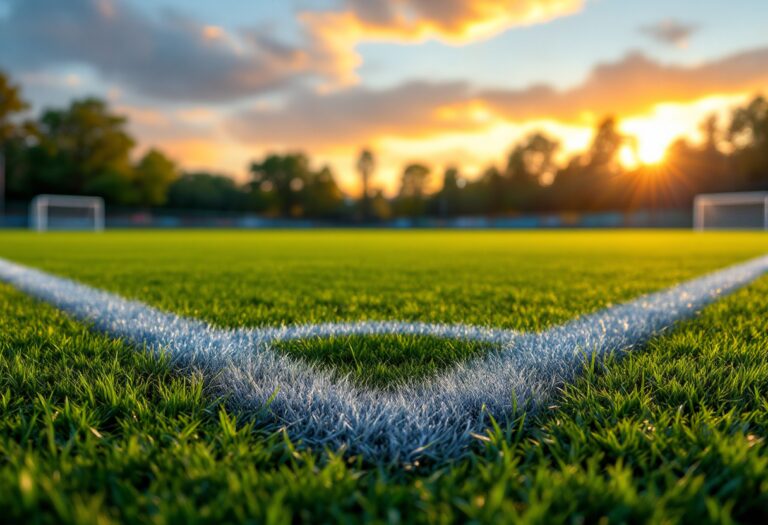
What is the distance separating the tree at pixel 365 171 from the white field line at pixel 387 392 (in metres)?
68.7

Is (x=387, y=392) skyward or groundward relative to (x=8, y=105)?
groundward

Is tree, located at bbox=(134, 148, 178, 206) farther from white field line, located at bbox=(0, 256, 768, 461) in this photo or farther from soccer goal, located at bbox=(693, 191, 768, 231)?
white field line, located at bbox=(0, 256, 768, 461)

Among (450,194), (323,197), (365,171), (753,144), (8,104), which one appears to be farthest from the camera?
(365,171)

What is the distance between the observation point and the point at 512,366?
1.69m

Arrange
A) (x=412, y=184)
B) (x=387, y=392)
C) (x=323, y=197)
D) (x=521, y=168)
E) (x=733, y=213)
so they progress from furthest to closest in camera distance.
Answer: (x=412, y=184) → (x=323, y=197) → (x=521, y=168) → (x=733, y=213) → (x=387, y=392)

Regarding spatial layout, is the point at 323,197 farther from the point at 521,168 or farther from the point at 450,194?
the point at 521,168

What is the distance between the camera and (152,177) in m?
49.4

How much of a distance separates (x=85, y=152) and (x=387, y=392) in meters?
56.9

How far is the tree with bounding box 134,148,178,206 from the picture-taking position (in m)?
49.2

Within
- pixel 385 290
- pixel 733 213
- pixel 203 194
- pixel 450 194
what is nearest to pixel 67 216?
pixel 203 194

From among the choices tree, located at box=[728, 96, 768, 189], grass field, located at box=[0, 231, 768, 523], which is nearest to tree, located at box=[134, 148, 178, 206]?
grass field, located at box=[0, 231, 768, 523]

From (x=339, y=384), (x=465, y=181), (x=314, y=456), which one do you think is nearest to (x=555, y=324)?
(x=339, y=384)

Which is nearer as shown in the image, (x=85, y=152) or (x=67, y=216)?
(x=67, y=216)

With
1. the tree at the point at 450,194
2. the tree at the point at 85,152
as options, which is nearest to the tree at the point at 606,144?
the tree at the point at 450,194
